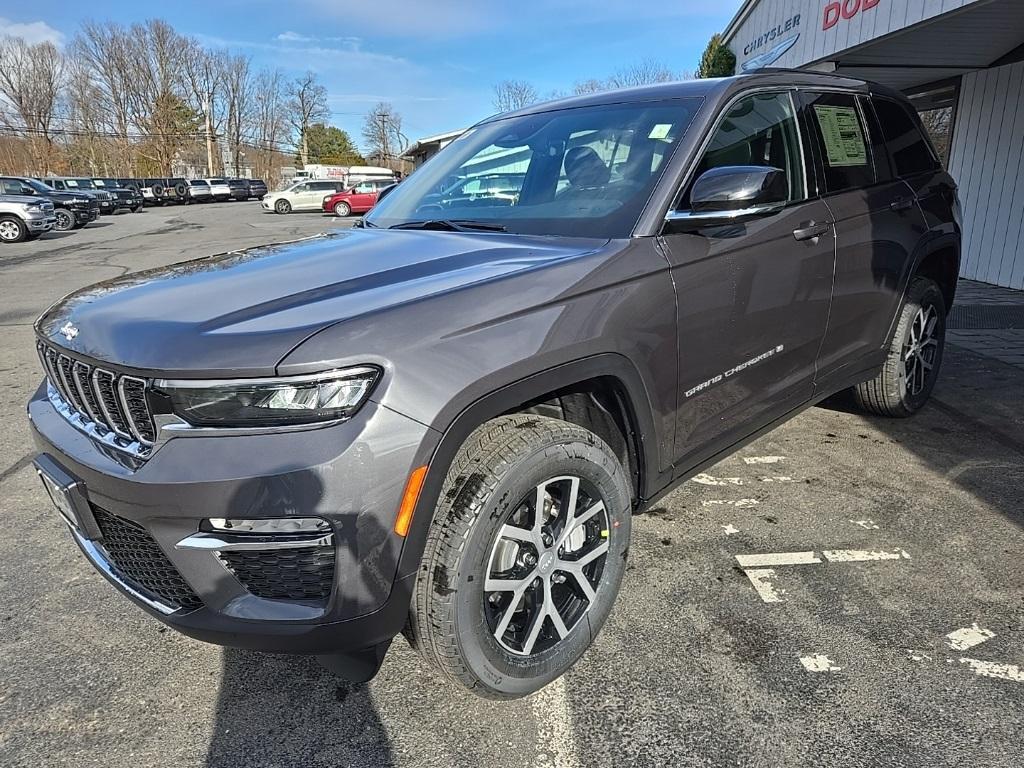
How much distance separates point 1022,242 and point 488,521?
9642 mm

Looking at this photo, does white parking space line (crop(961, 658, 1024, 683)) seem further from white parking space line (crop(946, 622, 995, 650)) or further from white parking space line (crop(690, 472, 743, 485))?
white parking space line (crop(690, 472, 743, 485))

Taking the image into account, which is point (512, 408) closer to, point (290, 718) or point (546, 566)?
point (546, 566)

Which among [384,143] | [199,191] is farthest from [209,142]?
[199,191]

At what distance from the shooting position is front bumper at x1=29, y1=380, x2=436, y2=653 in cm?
153

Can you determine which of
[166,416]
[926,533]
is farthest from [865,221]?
[166,416]

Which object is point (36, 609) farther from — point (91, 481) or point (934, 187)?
point (934, 187)

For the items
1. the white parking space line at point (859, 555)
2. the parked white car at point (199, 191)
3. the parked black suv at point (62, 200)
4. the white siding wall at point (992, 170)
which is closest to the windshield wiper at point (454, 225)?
the white parking space line at point (859, 555)

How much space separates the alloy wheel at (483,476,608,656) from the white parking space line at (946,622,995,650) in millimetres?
1230

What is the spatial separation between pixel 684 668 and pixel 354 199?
31.6 metres

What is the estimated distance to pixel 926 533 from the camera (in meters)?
3.02

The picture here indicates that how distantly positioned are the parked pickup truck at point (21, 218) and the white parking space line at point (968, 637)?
23155 millimetres

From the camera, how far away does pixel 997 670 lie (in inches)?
85.2

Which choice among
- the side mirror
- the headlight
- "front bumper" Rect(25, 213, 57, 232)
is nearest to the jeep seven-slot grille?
the headlight

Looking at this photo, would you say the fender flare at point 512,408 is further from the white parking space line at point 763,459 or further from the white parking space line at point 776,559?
the white parking space line at point 763,459
